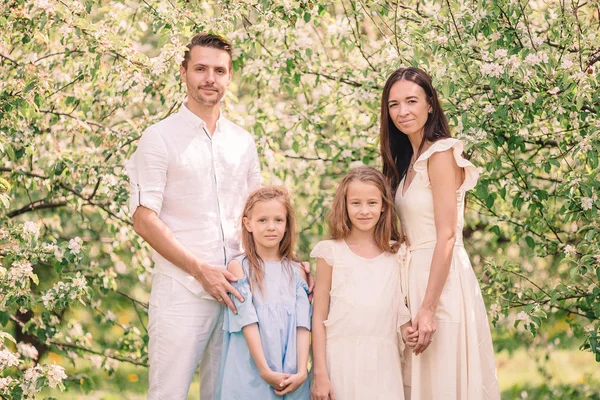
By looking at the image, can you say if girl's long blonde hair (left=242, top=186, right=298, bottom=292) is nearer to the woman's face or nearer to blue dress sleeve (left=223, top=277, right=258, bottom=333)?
blue dress sleeve (left=223, top=277, right=258, bottom=333)

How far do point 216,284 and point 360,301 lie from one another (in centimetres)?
60

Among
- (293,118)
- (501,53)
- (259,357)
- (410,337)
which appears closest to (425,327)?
(410,337)

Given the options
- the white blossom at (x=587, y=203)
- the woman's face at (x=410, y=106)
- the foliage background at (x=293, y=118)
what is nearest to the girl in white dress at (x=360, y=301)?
the woman's face at (x=410, y=106)

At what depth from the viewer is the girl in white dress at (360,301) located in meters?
3.32

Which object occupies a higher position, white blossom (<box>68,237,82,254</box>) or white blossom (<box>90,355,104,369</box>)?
white blossom (<box>68,237,82,254</box>)

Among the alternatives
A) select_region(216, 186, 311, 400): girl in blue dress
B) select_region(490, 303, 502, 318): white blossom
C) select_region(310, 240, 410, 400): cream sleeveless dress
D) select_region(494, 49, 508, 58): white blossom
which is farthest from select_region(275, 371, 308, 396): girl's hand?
select_region(494, 49, 508, 58): white blossom

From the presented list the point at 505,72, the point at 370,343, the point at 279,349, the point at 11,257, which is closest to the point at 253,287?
the point at 279,349

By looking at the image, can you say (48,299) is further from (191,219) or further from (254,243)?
(254,243)

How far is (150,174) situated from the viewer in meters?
3.30

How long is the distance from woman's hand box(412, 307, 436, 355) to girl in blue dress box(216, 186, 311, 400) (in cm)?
46

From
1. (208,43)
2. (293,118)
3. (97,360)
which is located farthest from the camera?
(293,118)

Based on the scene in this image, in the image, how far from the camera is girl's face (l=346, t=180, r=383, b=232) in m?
3.40

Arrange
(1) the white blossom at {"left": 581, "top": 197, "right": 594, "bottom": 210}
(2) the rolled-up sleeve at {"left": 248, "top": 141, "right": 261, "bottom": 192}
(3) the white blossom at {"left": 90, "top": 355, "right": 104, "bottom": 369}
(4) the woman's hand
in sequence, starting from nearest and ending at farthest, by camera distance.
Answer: (4) the woman's hand → (1) the white blossom at {"left": 581, "top": 197, "right": 594, "bottom": 210} → (2) the rolled-up sleeve at {"left": 248, "top": 141, "right": 261, "bottom": 192} → (3) the white blossom at {"left": 90, "top": 355, "right": 104, "bottom": 369}

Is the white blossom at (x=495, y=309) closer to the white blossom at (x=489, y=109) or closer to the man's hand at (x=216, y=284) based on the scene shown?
the white blossom at (x=489, y=109)
